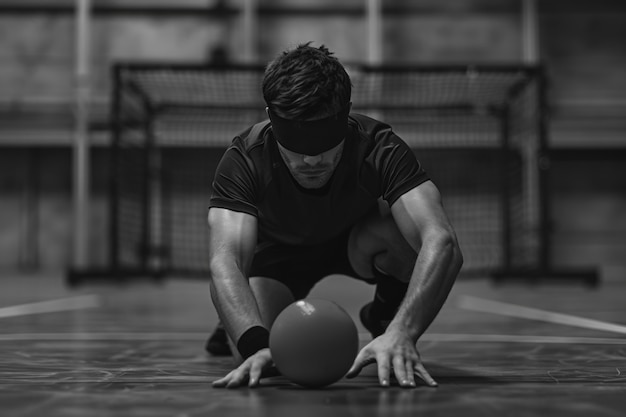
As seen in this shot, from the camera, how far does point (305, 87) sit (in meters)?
2.48

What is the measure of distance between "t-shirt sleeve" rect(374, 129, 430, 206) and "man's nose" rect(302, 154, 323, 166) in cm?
25

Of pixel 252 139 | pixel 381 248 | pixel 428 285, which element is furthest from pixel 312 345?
pixel 381 248

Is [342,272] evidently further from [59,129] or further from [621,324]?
[59,129]

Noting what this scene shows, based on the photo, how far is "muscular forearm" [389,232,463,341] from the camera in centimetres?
249

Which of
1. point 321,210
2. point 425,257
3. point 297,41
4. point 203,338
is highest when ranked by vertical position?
point 297,41

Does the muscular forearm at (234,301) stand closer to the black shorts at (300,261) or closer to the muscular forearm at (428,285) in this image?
the muscular forearm at (428,285)

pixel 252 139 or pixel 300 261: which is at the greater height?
pixel 252 139

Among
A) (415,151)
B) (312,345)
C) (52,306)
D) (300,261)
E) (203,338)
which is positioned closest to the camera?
(312,345)

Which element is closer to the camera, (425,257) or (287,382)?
(287,382)

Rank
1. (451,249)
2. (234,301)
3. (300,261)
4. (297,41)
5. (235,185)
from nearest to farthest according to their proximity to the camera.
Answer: (234,301) → (451,249) → (235,185) → (300,261) → (297,41)

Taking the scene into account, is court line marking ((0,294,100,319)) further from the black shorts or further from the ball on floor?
the ball on floor

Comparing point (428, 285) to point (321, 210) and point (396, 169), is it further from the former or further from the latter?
point (321, 210)

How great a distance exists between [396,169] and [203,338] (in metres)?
1.89

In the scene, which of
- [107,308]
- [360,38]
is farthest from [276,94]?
[360,38]
